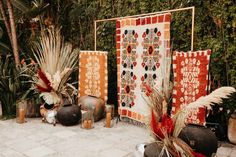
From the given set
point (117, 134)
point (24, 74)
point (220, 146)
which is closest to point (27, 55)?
point (24, 74)

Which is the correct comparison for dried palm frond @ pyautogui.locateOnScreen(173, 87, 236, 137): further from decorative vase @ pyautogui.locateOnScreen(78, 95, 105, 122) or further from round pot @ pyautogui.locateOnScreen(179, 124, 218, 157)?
decorative vase @ pyautogui.locateOnScreen(78, 95, 105, 122)

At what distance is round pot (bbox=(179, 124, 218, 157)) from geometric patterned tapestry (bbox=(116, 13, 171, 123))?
101 centimetres

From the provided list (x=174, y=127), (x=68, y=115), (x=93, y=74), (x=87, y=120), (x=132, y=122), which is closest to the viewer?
(x=174, y=127)

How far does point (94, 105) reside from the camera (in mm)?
4727

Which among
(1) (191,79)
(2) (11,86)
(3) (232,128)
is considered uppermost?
(1) (191,79)

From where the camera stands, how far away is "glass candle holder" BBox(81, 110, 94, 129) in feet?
14.4

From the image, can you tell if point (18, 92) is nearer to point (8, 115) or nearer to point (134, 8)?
point (8, 115)

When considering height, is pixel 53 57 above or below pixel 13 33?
below

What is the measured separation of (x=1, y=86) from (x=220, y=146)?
11.5ft

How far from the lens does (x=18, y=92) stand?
16.6 feet

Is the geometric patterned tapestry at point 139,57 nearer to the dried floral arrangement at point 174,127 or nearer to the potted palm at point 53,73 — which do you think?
the potted palm at point 53,73

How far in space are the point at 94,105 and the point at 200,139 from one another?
2099 millimetres

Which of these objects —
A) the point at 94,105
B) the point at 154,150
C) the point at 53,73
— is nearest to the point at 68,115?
the point at 94,105

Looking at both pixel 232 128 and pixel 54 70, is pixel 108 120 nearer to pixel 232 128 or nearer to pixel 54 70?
pixel 54 70
